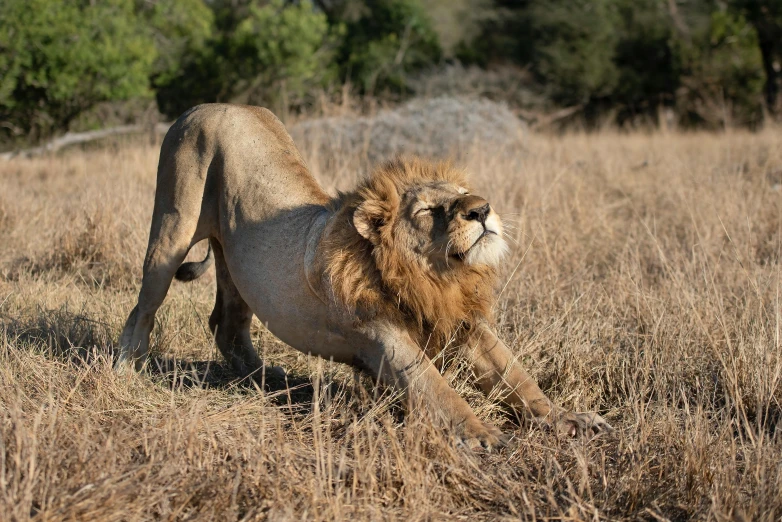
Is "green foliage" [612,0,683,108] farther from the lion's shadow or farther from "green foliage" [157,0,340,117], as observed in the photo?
the lion's shadow

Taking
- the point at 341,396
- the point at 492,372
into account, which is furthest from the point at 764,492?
the point at 341,396

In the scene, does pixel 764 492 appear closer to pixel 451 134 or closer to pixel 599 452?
pixel 599 452

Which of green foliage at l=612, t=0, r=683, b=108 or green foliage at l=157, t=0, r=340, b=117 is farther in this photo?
green foliage at l=612, t=0, r=683, b=108

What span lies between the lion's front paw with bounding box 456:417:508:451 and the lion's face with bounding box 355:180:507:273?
1.99ft

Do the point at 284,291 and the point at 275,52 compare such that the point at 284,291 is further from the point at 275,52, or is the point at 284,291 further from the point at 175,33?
the point at 175,33

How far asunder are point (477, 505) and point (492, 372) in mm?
885

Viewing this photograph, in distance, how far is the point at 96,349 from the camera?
388cm

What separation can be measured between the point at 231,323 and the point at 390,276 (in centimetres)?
143

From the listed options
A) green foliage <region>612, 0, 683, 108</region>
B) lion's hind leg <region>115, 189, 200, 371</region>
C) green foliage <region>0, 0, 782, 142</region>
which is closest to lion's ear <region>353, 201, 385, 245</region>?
lion's hind leg <region>115, 189, 200, 371</region>

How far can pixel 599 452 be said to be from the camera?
3.06m

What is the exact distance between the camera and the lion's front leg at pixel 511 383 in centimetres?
323

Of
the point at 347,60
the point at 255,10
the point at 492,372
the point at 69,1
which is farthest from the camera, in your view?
the point at 347,60

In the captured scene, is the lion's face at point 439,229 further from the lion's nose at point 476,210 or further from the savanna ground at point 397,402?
the savanna ground at point 397,402

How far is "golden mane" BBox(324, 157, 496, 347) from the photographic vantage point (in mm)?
3242
